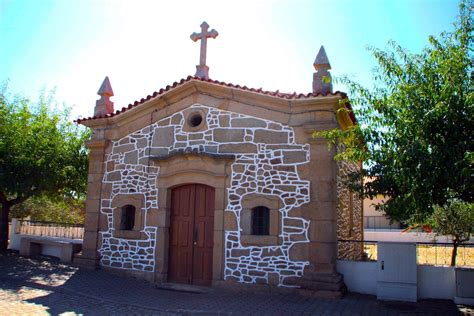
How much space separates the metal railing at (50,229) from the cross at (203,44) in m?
6.33

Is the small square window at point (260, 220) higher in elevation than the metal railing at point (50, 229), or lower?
higher

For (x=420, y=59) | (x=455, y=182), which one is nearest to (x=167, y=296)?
(x=455, y=182)

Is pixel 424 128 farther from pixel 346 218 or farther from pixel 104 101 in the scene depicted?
pixel 104 101

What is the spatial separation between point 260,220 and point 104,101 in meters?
6.02

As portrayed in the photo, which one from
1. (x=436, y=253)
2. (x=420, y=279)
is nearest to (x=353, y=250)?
(x=436, y=253)

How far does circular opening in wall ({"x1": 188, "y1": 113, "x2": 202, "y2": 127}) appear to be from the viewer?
10.7 metres

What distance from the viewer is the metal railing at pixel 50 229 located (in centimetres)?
1360

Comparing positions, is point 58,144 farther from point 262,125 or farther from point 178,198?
point 262,125

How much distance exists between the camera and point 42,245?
46.6ft

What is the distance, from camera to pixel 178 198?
10523 millimetres

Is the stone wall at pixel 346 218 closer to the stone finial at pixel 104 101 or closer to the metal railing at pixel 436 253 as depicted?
the metal railing at pixel 436 253

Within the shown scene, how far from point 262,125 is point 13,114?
28.6 feet

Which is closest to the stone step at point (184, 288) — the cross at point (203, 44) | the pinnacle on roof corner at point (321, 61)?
the cross at point (203, 44)

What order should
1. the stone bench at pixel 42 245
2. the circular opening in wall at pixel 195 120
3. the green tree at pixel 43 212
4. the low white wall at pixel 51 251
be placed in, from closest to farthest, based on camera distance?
1. the circular opening in wall at pixel 195 120
2. the stone bench at pixel 42 245
3. the low white wall at pixel 51 251
4. the green tree at pixel 43 212
